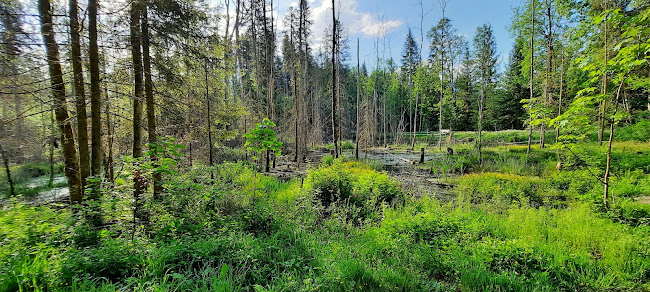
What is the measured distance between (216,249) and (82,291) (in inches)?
51.4

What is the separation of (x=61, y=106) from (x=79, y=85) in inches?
19.2

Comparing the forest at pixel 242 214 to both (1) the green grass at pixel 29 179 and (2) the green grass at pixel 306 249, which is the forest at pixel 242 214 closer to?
(2) the green grass at pixel 306 249

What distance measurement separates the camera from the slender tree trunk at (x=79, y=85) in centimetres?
396

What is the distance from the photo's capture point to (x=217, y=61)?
6.56 meters

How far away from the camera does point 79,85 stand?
4.19 metres

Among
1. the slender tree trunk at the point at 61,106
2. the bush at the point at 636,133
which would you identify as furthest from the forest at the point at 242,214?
the bush at the point at 636,133

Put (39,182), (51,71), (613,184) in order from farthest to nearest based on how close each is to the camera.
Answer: (39,182)
(613,184)
(51,71)

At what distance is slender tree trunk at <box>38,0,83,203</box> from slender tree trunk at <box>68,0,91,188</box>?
0.52ft

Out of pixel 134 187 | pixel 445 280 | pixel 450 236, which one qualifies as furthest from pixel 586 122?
pixel 134 187

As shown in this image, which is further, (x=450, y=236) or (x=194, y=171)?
(x=194, y=171)

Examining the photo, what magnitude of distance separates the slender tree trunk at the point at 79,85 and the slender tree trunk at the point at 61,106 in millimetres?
160

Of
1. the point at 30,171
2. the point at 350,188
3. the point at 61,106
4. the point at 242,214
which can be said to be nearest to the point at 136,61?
the point at 61,106

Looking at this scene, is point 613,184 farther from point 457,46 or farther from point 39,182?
point 39,182

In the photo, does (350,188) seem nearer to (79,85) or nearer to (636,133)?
(79,85)
